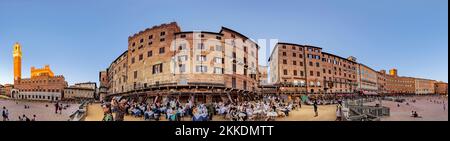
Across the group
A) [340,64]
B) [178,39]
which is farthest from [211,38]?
[340,64]

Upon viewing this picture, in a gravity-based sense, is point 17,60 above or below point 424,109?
above

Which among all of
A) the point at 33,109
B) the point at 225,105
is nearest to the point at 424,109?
the point at 225,105

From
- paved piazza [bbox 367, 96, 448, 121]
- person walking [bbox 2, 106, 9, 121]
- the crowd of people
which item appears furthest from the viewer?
the crowd of people

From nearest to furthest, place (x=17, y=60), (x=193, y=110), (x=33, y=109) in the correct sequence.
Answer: (x=17, y=60) → (x=33, y=109) → (x=193, y=110)

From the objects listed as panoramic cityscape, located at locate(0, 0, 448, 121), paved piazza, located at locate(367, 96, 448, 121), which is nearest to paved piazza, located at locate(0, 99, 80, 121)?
panoramic cityscape, located at locate(0, 0, 448, 121)

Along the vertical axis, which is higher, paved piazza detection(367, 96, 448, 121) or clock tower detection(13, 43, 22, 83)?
clock tower detection(13, 43, 22, 83)

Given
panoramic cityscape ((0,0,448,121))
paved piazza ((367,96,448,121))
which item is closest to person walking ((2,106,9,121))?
panoramic cityscape ((0,0,448,121))

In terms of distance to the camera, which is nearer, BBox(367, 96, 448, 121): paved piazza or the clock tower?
the clock tower

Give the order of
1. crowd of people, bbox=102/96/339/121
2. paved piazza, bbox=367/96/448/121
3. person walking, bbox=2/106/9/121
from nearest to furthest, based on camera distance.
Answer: person walking, bbox=2/106/9/121 → paved piazza, bbox=367/96/448/121 → crowd of people, bbox=102/96/339/121

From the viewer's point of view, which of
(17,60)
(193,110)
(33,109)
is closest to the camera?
(17,60)

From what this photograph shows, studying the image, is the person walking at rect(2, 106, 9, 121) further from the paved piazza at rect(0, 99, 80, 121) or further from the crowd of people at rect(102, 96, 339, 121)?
the crowd of people at rect(102, 96, 339, 121)

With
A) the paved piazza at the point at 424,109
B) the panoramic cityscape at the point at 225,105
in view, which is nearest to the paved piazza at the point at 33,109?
the panoramic cityscape at the point at 225,105

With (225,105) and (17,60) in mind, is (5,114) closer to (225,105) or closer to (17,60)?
(17,60)
